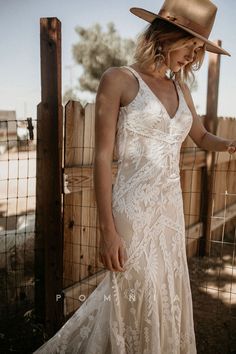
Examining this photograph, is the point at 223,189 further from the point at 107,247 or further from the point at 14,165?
the point at 14,165

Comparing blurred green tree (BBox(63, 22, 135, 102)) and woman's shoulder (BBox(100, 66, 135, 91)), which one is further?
blurred green tree (BBox(63, 22, 135, 102))

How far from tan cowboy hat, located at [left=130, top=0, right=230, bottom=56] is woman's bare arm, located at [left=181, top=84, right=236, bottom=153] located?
383mm

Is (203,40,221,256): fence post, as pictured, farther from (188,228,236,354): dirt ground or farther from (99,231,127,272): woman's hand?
(99,231,127,272): woman's hand

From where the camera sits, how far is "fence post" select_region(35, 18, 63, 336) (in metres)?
2.70

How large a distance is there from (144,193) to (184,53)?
2.45 feet

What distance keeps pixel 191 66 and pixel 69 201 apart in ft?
5.41

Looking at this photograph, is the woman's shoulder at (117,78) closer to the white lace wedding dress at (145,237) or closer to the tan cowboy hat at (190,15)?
the white lace wedding dress at (145,237)

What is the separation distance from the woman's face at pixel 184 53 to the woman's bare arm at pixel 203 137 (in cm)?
25

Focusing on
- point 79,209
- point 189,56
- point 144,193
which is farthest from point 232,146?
point 79,209

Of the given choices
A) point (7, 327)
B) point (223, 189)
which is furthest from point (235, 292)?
point (7, 327)

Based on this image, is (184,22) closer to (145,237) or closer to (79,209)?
(145,237)

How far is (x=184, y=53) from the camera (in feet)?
5.99

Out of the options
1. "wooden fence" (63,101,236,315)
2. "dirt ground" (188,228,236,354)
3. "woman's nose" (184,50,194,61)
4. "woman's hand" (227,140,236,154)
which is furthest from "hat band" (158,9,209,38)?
"dirt ground" (188,228,236,354)

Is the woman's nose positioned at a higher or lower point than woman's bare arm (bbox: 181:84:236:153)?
higher
